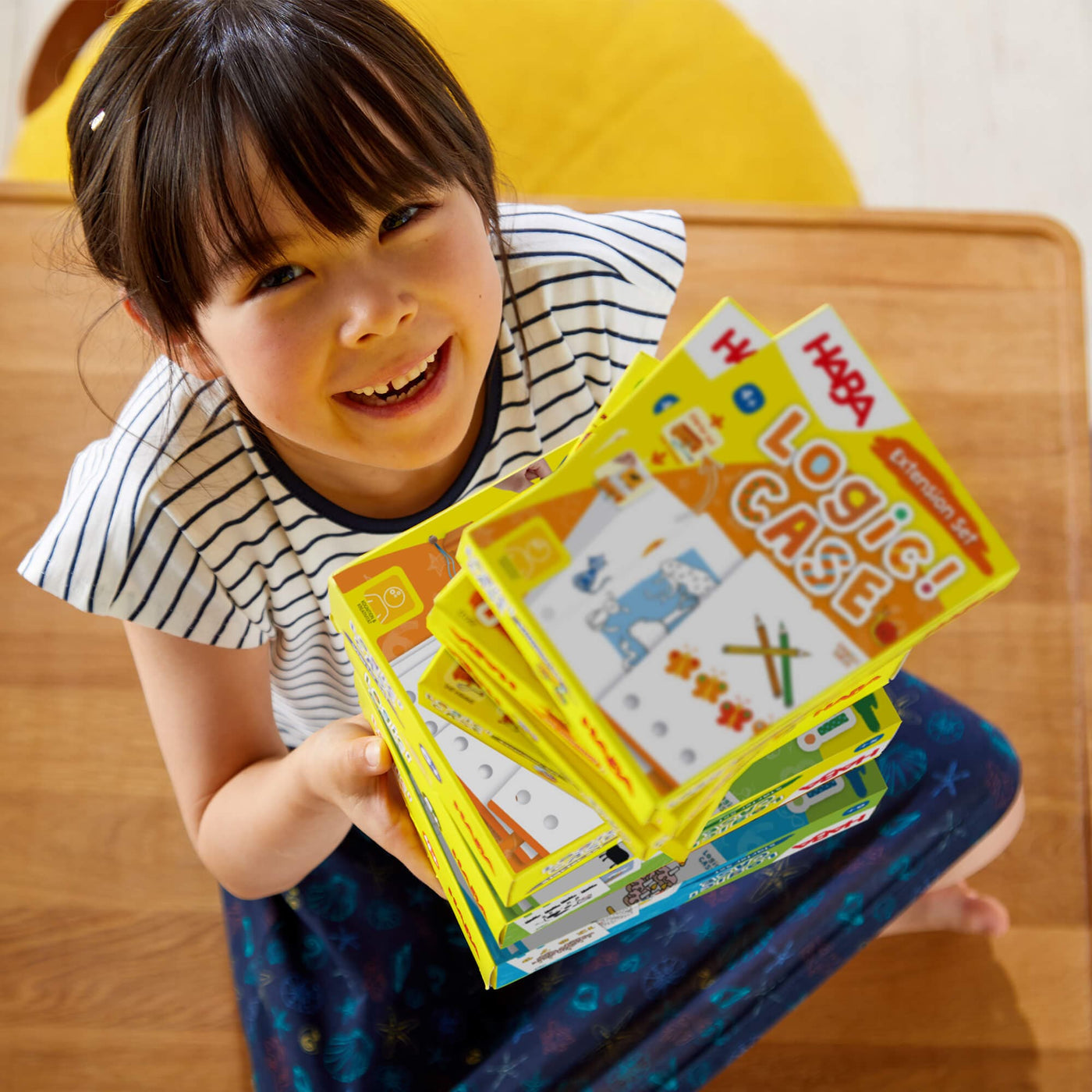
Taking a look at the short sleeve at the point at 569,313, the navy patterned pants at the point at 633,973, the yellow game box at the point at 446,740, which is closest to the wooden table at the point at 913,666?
the navy patterned pants at the point at 633,973

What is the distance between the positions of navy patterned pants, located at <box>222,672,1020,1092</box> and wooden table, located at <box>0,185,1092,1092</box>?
133 millimetres

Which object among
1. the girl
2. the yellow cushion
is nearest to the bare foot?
the girl

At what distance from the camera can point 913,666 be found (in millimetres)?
1082

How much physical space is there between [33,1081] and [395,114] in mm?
852

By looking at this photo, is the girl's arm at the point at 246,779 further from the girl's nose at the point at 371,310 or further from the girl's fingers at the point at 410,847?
the girl's nose at the point at 371,310

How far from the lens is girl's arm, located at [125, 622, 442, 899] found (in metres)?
0.73

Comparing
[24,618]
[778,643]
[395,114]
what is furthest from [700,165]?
[778,643]

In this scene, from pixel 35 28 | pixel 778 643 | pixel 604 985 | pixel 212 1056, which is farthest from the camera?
pixel 35 28

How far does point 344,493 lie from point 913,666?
2.00 ft

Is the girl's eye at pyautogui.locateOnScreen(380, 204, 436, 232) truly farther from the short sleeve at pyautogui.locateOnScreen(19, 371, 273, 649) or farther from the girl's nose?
the short sleeve at pyautogui.locateOnScreen(19, 371, 273, 649)

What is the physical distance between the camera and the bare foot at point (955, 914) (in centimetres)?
94

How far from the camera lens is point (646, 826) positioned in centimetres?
44

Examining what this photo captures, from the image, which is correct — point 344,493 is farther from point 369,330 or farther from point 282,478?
point 369,330

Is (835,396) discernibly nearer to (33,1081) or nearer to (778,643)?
(778,643)
